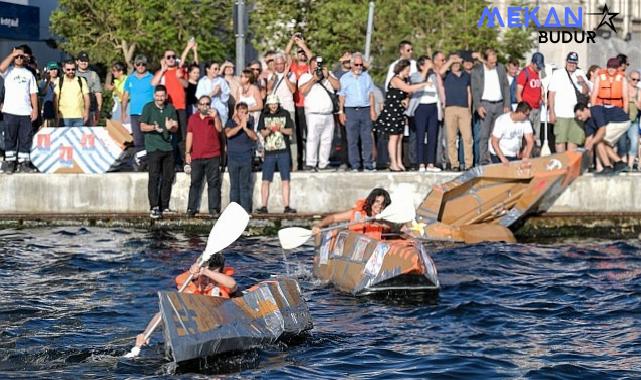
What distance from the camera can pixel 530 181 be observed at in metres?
24.0

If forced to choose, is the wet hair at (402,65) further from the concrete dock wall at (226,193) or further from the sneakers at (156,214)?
the sneakers at (156,214)

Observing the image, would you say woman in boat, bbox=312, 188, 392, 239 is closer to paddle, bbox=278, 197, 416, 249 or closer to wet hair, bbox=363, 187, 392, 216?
wet hair, bbox=363, 187, 392, 216

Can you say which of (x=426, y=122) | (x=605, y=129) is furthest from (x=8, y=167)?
(x=605, y=129)

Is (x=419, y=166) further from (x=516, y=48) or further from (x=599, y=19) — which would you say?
(x=599, y=19)

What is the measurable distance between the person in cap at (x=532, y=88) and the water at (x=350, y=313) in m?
2.86

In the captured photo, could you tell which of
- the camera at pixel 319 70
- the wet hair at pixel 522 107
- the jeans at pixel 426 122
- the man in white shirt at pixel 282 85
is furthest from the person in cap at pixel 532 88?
the man in white shirt at pixel 282 85

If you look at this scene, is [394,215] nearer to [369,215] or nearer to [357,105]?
[369,215]

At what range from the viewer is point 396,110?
23750 millimetres

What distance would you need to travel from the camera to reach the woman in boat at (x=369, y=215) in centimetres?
1859

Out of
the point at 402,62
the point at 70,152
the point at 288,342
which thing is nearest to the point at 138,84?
the point at 70,152

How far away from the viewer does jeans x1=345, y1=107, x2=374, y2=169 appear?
2402cm

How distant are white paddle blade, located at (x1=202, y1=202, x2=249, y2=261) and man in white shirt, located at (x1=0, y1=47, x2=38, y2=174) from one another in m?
9.61

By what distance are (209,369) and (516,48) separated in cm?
2888

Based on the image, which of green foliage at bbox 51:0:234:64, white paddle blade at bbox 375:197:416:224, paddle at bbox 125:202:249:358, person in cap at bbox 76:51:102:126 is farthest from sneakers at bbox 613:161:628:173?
green foliage at bbox 51:0:234:64
